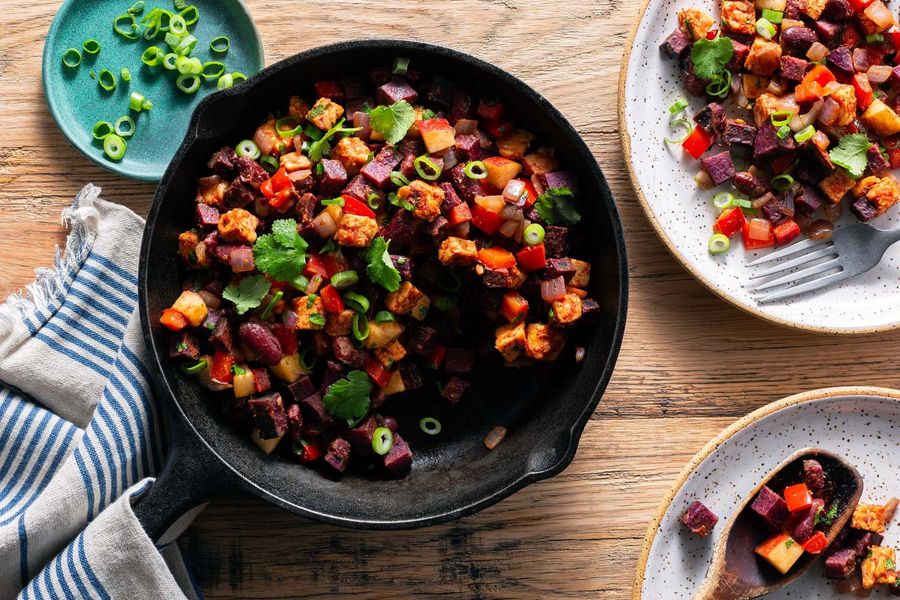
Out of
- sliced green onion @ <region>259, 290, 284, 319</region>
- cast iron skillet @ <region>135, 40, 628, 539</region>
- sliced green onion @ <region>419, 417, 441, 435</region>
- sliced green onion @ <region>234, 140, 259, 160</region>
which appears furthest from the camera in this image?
sliced green onion @ <region>419, 417, 441, 435</region>

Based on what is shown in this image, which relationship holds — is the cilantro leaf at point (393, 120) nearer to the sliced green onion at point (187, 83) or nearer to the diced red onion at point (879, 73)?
the sliced green onion at point (187, 83)

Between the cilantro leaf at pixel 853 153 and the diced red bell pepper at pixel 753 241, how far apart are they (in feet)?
1.14

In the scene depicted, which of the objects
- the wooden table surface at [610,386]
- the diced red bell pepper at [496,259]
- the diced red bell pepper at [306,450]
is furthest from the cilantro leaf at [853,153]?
the diced red bell pepper at [306,450]

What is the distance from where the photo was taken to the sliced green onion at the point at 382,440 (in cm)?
314

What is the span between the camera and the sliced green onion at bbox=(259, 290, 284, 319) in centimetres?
297

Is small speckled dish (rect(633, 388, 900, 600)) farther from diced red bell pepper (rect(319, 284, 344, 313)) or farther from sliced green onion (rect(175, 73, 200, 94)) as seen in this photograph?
sliced green onion (rect(175, 73, 200, 94))

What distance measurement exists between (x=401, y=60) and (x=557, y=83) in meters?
0.65

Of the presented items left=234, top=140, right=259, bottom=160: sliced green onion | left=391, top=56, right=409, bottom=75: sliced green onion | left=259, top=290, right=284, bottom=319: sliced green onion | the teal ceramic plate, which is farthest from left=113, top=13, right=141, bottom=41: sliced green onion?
left=259, top=290, right=284, bottom=319: sliced green onion

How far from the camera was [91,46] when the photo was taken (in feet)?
11.1

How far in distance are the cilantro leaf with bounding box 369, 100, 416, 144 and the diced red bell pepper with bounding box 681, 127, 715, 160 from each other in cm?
103

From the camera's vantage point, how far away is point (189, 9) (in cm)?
344

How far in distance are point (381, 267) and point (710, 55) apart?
A: 142 cm

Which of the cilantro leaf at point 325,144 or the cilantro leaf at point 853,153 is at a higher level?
the cilantro leaf at point 325,144

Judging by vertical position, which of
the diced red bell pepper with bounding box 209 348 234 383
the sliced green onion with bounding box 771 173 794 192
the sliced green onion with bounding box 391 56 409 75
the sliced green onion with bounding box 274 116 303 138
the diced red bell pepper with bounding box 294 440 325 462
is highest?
the sliced green onion with bounding box 391 56 409 75
